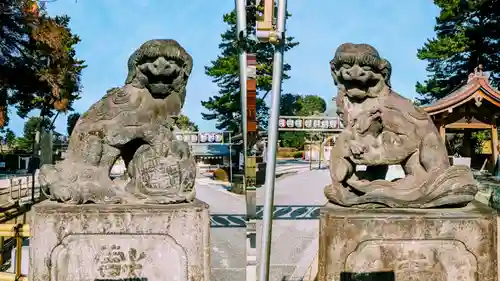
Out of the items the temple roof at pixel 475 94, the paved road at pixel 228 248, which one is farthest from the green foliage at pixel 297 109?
the paved road at pixel 228 248

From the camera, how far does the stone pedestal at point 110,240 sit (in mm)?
3551

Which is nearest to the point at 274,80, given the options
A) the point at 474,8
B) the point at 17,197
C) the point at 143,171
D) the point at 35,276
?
the point at 143,171

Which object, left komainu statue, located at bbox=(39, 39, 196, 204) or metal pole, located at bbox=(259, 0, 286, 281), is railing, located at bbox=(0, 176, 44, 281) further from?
metal pole, located at bbox=(259, 0, 286, 281)

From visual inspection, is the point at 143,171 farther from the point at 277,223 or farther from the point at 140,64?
the point at 277,223

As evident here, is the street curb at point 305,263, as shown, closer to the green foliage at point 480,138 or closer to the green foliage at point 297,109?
the green foliage at point 480,138

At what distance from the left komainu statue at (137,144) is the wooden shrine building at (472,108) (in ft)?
37.6

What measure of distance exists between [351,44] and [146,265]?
2093mm

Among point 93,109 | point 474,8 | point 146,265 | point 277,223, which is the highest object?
point 474,8

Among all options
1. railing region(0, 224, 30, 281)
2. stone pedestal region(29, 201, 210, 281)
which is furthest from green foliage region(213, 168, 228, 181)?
stone pedestal region(29, 201, 210, 281)

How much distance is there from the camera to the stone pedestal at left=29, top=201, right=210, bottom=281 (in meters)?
3.55

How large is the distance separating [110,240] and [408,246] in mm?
2009

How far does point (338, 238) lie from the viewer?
136 inches

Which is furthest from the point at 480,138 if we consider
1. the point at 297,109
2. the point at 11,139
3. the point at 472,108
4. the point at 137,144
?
the point at 11,139

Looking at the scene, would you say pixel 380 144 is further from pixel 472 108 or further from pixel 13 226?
pixel 472 108
